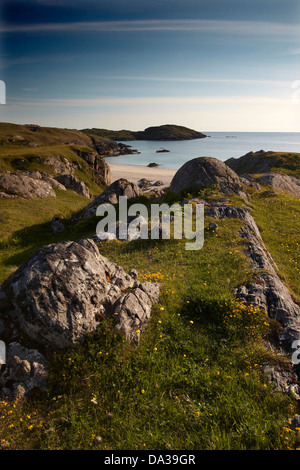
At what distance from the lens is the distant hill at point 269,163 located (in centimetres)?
6531

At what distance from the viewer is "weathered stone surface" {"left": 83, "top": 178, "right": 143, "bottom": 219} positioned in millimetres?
27875

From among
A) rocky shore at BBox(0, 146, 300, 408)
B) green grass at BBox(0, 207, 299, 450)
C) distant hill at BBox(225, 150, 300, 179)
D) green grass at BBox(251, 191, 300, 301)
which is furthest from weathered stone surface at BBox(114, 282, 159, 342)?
distant hill at BBox(225, 150, 300, 179)

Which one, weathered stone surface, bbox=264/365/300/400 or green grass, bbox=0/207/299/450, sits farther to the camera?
weathered stone surface, bbox=264/365/300/400

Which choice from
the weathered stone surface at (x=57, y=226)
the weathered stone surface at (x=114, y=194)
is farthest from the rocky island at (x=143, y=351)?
the weathered stone surface at (x=114, y=194)

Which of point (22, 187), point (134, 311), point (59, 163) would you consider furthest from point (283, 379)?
point (59, 163)

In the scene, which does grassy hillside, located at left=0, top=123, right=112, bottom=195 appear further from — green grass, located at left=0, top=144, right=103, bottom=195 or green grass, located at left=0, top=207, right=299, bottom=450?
green grass, located at left=0, top=207, right=299, bottom=450

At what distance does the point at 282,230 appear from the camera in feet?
72.3

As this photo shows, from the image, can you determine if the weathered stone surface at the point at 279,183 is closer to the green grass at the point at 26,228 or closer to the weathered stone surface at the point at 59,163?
the green grass at the point at 26,228

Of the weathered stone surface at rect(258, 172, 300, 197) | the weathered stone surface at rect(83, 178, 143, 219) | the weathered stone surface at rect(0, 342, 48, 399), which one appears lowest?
the weathered stone surface at rect(0, 342, 48, 399)

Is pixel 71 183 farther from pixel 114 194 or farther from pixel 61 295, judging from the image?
pixel 61 295

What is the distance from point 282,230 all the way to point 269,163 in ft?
186

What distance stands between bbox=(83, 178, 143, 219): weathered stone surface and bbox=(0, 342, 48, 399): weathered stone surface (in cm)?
2079

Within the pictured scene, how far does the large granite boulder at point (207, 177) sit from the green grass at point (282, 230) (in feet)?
11.5
